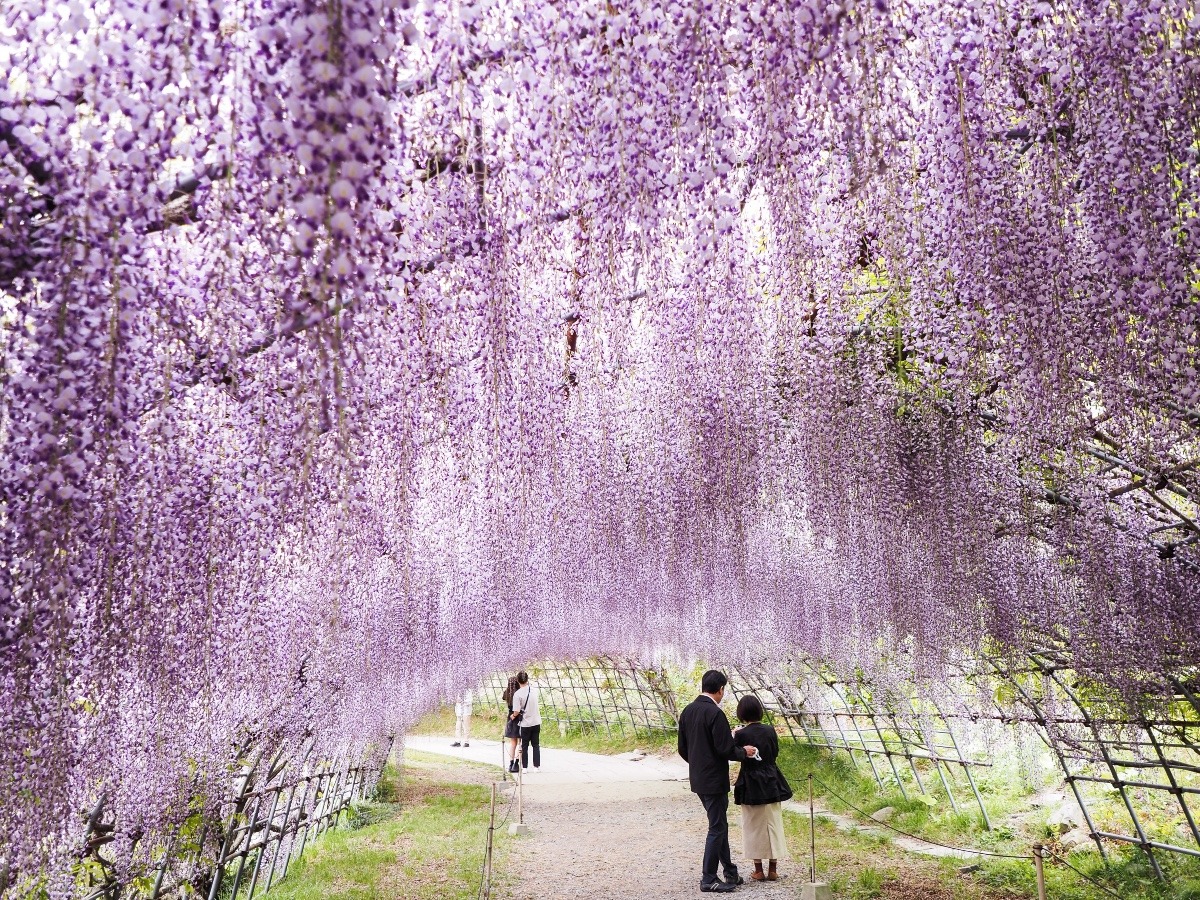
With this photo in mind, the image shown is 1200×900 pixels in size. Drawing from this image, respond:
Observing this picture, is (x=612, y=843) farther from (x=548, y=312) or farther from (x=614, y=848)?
(x=548, y=312)

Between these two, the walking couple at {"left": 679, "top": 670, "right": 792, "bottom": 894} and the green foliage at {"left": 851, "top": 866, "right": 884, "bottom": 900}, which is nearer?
the walking couple at {"left": 679, "top": 670, "right": 792, "bottom": 894}

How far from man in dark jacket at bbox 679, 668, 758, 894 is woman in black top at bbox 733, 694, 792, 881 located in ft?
0.59

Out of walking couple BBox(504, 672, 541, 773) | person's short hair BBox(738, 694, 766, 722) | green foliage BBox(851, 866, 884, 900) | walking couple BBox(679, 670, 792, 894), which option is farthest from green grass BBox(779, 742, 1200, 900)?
walking couple BBox(504, 672, 541, 773)

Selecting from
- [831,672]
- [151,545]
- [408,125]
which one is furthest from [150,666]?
[831,672]

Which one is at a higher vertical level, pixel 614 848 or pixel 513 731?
pixel 513 731

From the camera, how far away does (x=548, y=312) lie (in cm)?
518

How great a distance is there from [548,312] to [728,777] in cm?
386

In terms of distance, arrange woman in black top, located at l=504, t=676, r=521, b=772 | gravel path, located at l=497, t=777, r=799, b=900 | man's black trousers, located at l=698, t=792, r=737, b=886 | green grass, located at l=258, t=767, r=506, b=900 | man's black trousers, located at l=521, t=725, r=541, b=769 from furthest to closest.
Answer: man's black trousers, located at l=521, t=725, r=541, b=769 < woman in black top, located at l=504, t=676, r=521, b=772 < green grass, located at l=258, t=767, r=506, b=900 < gravel path, located at l=497, t=777, r=799, b=900 < man's black trousers, located at l=698, t=792, r=737, b=886

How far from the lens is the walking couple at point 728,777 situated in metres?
6.84

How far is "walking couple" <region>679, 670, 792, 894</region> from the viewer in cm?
684

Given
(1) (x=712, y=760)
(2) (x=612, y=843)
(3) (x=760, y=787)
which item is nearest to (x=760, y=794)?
(3) (x=760, y=787)

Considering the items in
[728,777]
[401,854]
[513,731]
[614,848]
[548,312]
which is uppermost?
[548,312]

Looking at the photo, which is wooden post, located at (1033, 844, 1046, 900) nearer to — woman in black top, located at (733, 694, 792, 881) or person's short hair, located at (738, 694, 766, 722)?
woman in black top, located at (733, 694, 792, 881)

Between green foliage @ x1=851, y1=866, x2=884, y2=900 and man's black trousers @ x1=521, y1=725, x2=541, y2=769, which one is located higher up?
man's black trousers @ x1=521, y1=725, x2=541, y2=769
